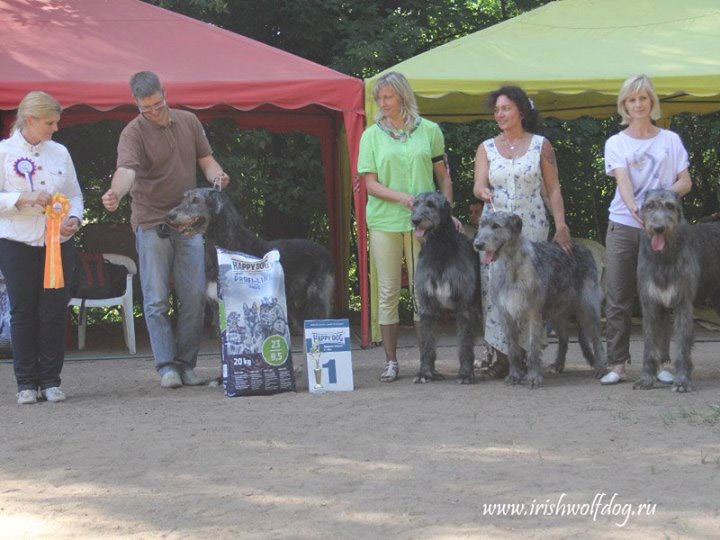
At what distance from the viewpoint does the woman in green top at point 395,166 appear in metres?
6.64

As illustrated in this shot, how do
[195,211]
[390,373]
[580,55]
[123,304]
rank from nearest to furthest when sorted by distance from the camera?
[195,211]
[390,373]
[580,55]
[123,304]

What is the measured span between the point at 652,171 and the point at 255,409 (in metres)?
2.56

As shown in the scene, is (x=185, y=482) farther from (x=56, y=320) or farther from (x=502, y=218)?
(x=502, y=218)

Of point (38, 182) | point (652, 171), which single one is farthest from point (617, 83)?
point (38, 182)

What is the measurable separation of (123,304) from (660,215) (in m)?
5.05

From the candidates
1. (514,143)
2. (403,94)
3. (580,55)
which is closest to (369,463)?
(514,143)

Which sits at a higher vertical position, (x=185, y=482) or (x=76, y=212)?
(x=76, y=212)

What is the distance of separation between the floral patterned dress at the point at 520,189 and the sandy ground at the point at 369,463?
92 centimetres

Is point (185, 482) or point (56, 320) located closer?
point (185, 482)

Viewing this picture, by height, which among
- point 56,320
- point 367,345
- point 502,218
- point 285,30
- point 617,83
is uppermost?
point 285,30

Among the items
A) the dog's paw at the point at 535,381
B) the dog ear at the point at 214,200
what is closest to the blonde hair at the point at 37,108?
the dog ear at the point at 214,200

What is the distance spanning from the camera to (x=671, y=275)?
6.05 meters

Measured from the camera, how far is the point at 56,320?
6207 millimetres

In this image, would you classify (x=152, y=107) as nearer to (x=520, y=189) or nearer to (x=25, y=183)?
(x=25, y=183)
